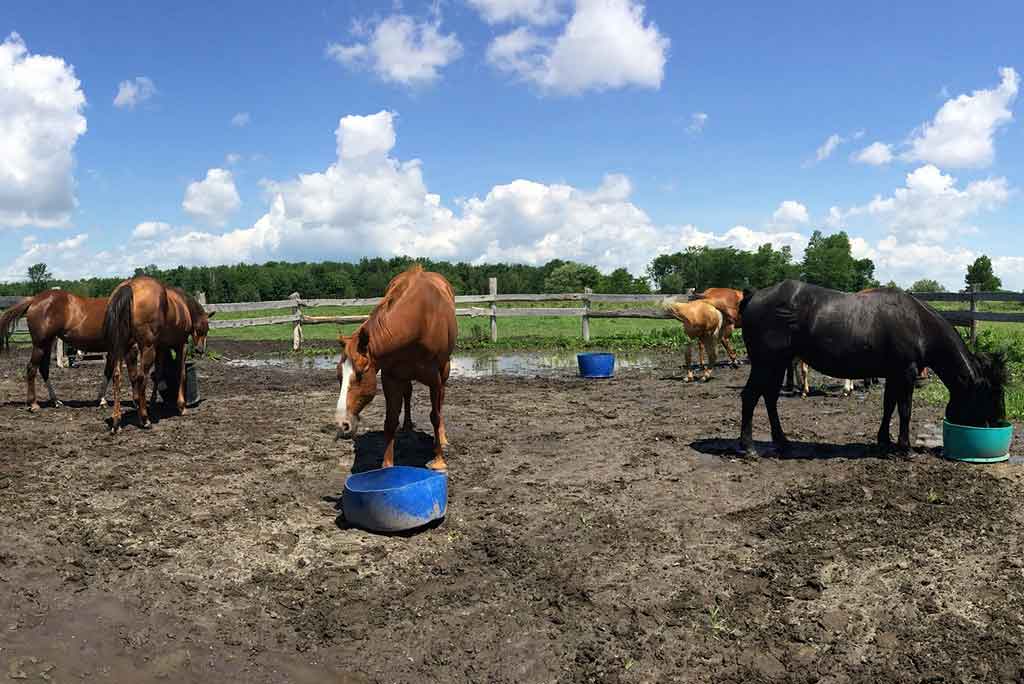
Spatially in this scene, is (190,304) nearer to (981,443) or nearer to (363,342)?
(363,342)

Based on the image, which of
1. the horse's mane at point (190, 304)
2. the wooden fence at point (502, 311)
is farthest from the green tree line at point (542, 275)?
the horse's mane at point (190, 304)

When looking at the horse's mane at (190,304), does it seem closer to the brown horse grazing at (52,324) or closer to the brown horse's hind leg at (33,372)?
the brown horse grazing at (52,324)

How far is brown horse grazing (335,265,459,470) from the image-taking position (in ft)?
18.1

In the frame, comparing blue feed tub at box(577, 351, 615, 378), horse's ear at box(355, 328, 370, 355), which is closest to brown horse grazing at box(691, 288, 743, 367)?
blue feed tub at box(577, 351, 615, 378)

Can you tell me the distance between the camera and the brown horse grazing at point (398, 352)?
5523 mm

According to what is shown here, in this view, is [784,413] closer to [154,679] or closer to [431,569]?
[431,569]

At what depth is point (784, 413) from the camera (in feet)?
31.3

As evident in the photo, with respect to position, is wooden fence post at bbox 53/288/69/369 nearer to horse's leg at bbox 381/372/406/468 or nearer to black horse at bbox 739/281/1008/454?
horse's leg at bbox 381/372/406/468

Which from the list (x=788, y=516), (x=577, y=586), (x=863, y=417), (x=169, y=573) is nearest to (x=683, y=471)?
(x=788, y=516)

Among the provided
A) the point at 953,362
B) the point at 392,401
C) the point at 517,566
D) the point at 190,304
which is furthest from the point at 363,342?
the point at 953,362

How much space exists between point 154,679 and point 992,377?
25.0ft

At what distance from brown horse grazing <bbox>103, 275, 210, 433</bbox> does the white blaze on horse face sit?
13.8ft

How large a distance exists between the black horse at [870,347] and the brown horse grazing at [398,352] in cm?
328

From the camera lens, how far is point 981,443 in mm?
6641
